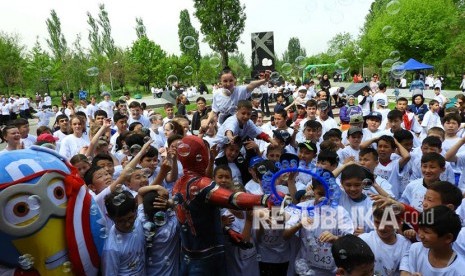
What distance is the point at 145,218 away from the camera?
133 inches

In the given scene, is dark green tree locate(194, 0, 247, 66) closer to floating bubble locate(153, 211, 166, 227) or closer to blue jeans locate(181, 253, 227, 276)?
floating bubble locate(153, 211, 166, 227)

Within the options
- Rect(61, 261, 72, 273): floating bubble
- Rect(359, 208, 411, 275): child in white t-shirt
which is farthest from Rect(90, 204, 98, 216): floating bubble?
Rect(359, 208, 411, 275): child in white t-shirt

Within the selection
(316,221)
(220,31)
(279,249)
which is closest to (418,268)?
(316,221)

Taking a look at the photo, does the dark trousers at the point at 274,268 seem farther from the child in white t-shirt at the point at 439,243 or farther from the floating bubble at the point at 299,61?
the floating bubble at the point at 299,61

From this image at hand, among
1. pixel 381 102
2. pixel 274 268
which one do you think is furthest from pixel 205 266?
pixel 381 102

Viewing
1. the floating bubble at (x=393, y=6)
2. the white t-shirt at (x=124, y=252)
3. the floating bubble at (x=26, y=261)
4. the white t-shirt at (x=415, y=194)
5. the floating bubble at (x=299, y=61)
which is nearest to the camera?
the floating bubble at (x=26, y=261)

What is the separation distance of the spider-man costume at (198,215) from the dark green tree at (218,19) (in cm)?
2241

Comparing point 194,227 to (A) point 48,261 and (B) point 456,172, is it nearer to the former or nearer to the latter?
(A) point 48,261

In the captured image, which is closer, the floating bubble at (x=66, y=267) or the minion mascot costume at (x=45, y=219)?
the minion mascot costume at (x=45, y=219)

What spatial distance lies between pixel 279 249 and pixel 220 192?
1411 mm

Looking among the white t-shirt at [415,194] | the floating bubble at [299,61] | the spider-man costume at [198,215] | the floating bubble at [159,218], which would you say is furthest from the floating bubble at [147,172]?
the floating bubble at [299,61]

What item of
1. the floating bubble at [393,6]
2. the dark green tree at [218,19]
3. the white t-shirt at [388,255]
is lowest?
the white t-shirt at [388,255]

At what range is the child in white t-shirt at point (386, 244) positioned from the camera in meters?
3.05

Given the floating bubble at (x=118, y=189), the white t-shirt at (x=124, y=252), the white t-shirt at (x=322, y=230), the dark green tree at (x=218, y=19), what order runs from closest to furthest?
the white t-shirt at (x=124, y=252)
the floating bubble at (x=118, y=189)
the white t-shirt at (x=322, y=230)
the dark green tree at (x=218, y=19)
